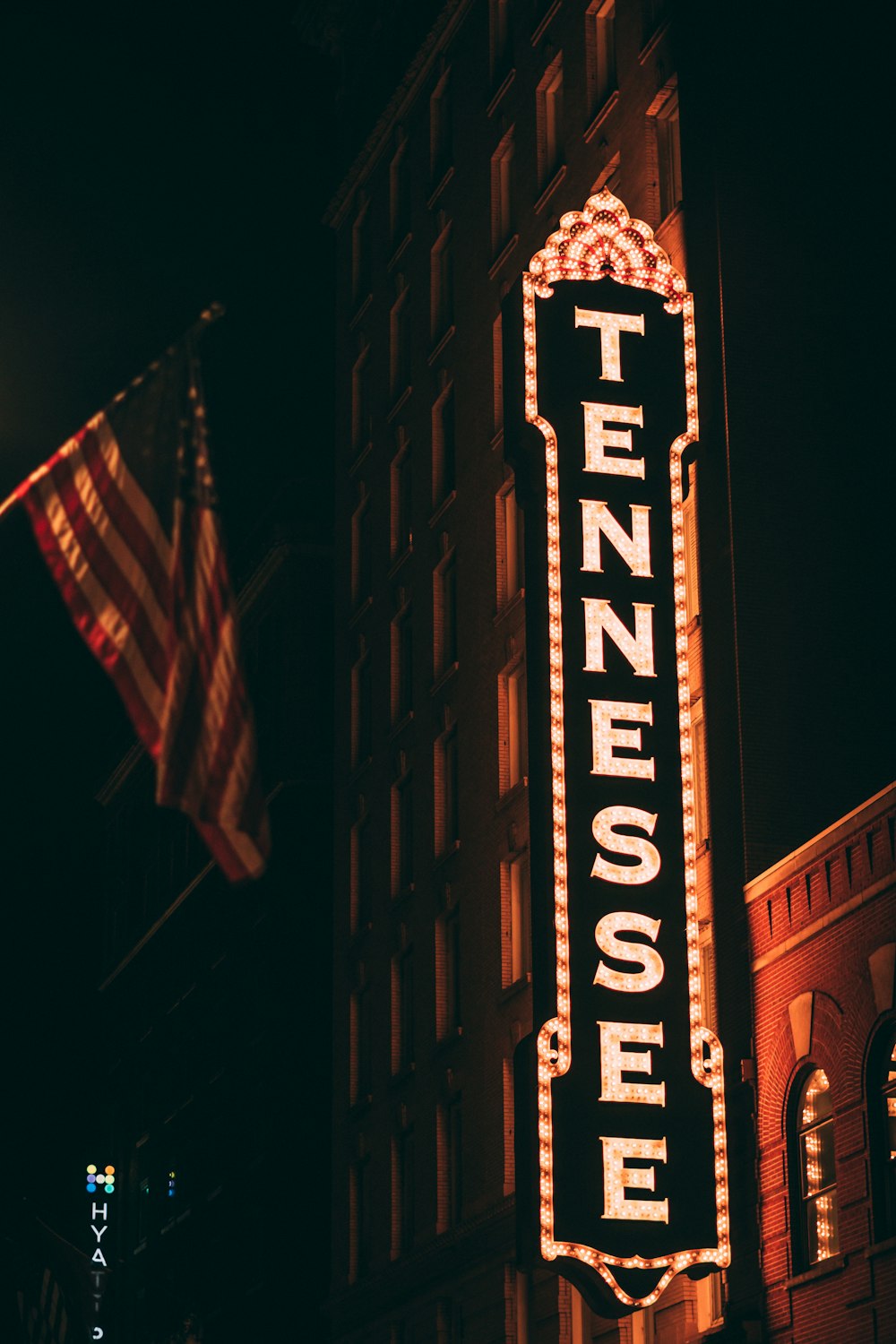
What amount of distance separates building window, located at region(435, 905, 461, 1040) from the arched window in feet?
46.0

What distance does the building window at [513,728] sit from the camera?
135ft

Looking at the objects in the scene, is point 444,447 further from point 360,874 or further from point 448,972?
point 448,972

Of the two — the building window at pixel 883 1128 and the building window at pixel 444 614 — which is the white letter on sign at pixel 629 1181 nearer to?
the building window at pixel 883 1128

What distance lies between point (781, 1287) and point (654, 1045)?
3411 mm

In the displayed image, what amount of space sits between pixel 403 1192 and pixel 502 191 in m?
20.1

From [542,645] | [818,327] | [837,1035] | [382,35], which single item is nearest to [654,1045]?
[837,1035]

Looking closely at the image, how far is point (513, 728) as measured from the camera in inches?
1629

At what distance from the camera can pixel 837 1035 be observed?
2775cm

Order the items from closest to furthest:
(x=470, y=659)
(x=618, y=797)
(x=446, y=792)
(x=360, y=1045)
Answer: (x=618, y=797) < (x=470, y=659) < (x=446, y=792) < (x=360, y=1045)

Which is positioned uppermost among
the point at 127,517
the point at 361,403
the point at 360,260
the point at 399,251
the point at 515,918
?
the point at 360,260

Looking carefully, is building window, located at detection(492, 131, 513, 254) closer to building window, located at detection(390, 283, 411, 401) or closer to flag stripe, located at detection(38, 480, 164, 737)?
building window, located at detection(390, 283, 411, 401)

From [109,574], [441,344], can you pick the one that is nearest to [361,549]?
[441,344]

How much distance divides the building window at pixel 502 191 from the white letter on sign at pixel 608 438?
44.6ft

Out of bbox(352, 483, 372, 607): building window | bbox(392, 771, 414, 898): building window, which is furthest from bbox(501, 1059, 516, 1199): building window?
bbox(352, 483, 372, 607): building window
